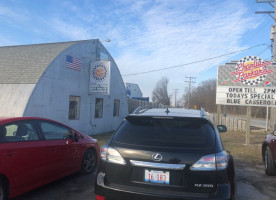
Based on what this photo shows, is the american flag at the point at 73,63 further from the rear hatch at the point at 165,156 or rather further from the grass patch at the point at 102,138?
the rear hatch at the point at 165,156

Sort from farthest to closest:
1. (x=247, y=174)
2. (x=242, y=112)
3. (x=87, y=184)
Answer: (x=242, y=112), (x=247, y=174), (x=87, y=184)

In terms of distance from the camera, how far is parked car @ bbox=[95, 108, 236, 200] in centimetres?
294

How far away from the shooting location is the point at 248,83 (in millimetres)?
12352

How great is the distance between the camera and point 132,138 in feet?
11.2

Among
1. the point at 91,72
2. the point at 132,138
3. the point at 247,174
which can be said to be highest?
the point at 91,72

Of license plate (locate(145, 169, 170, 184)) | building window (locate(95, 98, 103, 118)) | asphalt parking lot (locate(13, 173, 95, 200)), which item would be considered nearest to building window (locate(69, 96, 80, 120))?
building window (locate(95, 98, 103, 118))

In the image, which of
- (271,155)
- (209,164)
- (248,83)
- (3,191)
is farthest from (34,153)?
(248,83)

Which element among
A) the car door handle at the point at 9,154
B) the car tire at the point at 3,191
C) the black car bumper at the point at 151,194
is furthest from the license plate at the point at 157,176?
the car tire at the point at 3,191

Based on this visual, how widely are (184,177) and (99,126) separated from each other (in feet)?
41.1

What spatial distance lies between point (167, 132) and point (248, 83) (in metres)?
10.3

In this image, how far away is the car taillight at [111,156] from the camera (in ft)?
10.5

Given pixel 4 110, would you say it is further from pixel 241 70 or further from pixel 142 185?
pixel 241 70

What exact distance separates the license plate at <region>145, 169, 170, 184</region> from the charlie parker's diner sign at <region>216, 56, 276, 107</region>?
34.4 ft

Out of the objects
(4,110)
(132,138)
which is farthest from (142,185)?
(4,110)
